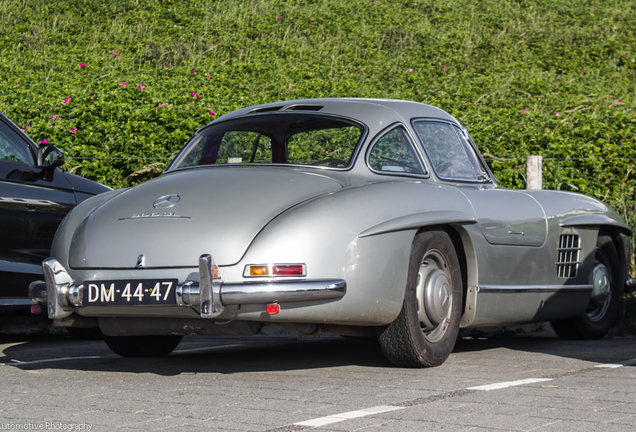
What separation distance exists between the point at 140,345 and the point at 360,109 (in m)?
2.12

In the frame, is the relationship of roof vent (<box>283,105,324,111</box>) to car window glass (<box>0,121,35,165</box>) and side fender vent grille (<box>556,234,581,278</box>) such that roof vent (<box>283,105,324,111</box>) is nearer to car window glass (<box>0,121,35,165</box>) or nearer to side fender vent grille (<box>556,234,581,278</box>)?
side fender vent grille (<box>556,234,581,278</box>)

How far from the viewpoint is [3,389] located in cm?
414

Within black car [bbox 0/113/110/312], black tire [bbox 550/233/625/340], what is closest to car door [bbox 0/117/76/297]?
black car [bbox 0/113/110/312]

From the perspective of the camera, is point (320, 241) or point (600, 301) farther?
point (600, 301)

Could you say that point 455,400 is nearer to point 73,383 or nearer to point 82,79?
point 73,383

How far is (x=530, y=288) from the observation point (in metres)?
5.58

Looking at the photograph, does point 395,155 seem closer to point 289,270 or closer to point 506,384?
point 289,270

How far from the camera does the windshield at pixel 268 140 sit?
5.23 m

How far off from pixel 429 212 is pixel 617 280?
2.82m

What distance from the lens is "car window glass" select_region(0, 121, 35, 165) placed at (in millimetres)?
6355

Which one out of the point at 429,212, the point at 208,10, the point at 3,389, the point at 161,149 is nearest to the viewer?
the point at 3,389

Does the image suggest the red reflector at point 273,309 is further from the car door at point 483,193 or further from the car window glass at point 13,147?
the car window glass at point 13,147

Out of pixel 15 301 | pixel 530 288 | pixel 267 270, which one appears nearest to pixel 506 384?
pixel 267 270

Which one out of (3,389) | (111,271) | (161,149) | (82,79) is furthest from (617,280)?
(82,79)
